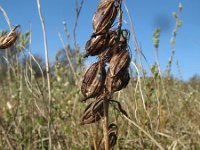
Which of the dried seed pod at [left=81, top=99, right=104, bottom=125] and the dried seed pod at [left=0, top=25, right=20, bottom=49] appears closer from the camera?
the dried seed pod at [left=81, top=99, right=104, bottom=125]

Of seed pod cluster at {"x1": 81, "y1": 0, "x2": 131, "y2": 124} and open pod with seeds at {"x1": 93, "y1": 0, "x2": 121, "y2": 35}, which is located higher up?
open pod with seeds at {"x1": 93, "y1": 0, "x2": 121, "y2": 35}

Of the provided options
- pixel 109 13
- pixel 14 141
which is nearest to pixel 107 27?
pixel 109 13

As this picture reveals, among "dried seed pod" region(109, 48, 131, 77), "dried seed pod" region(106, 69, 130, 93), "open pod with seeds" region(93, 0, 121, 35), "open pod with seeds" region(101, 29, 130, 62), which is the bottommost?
"dried seed pod" region(106, 69, 130, 93)

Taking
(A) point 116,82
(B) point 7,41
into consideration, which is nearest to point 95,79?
(A) point 116,82

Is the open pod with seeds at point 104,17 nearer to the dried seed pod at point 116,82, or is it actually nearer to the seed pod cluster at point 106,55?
the seed pod cluster at point 106,55

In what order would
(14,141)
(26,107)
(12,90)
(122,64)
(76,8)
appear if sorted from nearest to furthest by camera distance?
(122,64) → (76,8) → (14,141) → (26,107) → (12,90)

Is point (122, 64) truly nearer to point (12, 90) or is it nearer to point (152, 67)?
point (152, 67)

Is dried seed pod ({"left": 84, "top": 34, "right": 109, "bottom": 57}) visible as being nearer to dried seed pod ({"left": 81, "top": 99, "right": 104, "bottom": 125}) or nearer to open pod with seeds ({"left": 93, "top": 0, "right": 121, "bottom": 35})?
open pod with seeds ({"left": 93, "top": 0, "right": 121, "bottom": 35})

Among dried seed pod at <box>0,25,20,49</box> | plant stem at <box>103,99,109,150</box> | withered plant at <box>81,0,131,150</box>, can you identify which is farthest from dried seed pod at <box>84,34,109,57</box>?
dried seed pod at <box>0,25,20,49</box>
